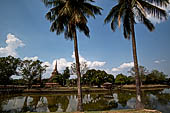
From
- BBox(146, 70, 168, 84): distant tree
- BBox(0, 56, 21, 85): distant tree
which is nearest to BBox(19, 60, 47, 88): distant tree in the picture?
BBox(0, 56, 21, 85): distant tree

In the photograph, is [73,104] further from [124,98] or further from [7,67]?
[7,67]

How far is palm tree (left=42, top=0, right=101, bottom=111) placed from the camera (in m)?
8.88

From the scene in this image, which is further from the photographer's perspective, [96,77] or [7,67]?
[96,77]

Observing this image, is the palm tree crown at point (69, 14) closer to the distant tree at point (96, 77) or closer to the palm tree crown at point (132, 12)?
the palm tree crown at point (132, 12)

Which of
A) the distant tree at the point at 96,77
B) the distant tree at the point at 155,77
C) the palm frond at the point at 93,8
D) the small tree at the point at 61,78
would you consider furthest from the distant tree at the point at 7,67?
the distant tree at the point at 155,77

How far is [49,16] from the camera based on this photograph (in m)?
10.3

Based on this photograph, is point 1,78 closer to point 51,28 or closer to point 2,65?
point 2,65

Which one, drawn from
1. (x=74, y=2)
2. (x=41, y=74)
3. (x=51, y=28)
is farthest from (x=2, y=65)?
(x=74, y=2)

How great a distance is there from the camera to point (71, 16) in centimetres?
920

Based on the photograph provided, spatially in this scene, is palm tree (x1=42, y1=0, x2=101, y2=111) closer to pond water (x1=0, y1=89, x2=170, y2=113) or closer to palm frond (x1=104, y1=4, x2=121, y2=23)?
palm frond (x1=104, y1=4, x2=121, y2=23)

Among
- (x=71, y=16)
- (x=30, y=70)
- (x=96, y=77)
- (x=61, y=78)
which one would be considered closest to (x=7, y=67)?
(x=30, y=70)

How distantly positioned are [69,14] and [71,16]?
0.35 m

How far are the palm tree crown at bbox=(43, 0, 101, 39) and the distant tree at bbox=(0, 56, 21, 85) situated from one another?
Answer: 31.8m

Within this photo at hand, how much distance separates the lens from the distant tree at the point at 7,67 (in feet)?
114
